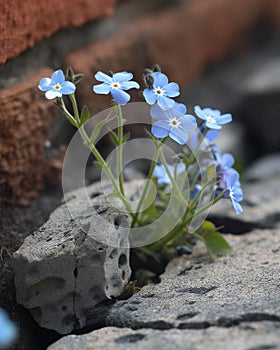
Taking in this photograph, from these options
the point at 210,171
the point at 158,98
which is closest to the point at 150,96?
the point at 158,98

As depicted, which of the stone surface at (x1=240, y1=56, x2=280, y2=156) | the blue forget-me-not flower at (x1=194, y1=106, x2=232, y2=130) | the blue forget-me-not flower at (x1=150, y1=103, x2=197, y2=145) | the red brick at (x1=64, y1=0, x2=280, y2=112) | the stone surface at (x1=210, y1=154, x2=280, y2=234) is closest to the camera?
the blue forget-me-not flower at (x1=150, y1=103, x2=197, y2=145)

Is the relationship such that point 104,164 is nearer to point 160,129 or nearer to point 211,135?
point 160,129

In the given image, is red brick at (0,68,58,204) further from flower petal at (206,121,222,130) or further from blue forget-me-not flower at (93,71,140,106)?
flower petal at (206,121,222,130)

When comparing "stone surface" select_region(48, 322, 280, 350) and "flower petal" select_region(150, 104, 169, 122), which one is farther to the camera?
"flower petal" select_region(150, 104, 169, 122)

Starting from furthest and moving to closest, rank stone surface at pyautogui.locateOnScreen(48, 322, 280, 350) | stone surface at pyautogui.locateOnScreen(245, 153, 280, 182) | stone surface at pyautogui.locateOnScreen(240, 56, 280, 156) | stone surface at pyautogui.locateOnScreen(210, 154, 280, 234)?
stone surface at pyautogui.locateOnScreen(240, 56, 280, 156) < stone surface at pyautogui.locateOnScreen(245, 153, 280, 182) < stone surface at pyautogui.locateOnScreen(210, 154, 280, 234) < stone surface at pyautogui.locateOnScreen(48, 322, 280, 350)

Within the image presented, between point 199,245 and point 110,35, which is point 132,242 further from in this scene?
point 110,35

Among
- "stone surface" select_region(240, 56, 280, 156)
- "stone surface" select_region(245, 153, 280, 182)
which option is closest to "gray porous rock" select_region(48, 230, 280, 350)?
"stone surface" select_region(245, 153, 280, 182)
